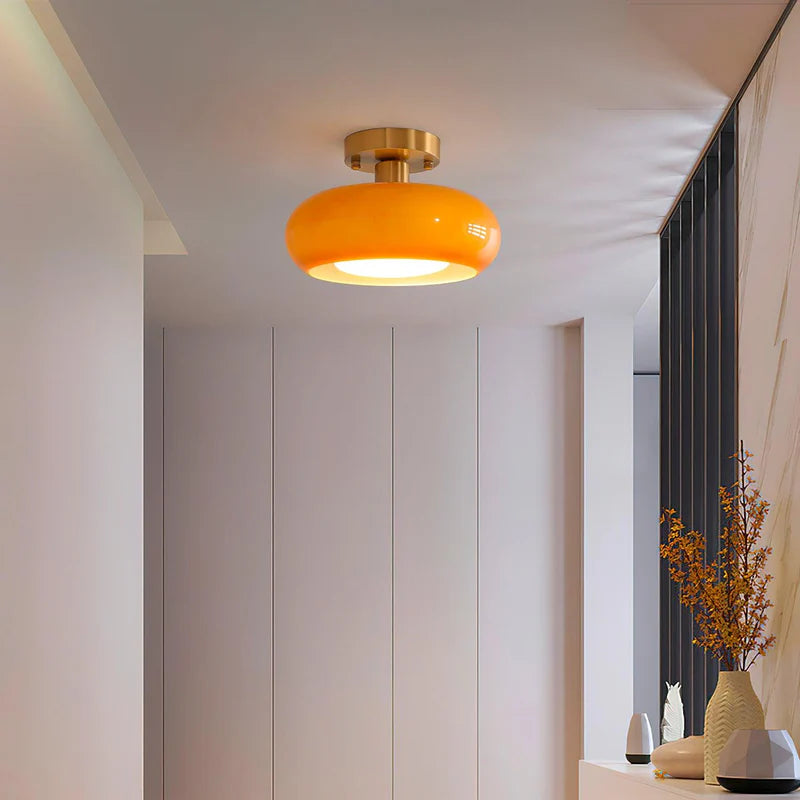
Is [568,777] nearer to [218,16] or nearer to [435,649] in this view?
[435,649]

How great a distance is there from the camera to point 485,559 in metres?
4.91

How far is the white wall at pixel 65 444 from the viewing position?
182 centimetres

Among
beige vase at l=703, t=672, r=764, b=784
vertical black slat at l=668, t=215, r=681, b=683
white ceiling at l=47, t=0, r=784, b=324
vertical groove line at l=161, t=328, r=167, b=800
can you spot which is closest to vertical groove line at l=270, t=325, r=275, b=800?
vertical groove line at l=161, t=328, r=167, b=800

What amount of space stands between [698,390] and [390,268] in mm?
904

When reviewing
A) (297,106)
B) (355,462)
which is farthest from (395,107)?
(355,462)

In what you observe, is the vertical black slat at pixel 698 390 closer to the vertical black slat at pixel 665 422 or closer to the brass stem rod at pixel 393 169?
the vertical black slat at pixel 665 422

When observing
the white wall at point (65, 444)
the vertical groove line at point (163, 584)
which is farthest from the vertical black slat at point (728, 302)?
the vertical groove line at point (163, 584)

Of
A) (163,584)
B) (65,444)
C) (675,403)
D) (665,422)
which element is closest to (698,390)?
(675,403)

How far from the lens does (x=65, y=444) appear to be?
215 centimetres

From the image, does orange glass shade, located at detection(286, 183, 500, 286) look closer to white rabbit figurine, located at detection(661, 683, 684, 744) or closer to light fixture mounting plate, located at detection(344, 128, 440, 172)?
light fixture mounting plate, located at detection(344, 128, 440, 172)

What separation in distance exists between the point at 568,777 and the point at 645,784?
123 inches

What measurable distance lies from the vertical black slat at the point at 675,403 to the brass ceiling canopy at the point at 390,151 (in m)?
0.98

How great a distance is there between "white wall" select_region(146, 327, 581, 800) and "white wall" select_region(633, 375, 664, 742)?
2.00 m

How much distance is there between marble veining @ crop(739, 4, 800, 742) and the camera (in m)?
1.79
